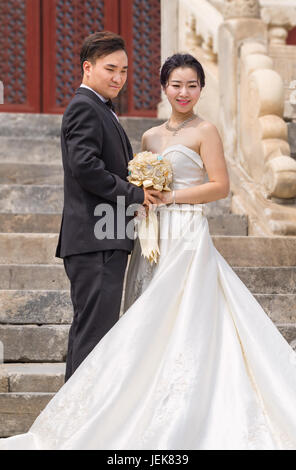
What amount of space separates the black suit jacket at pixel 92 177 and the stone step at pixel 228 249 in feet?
6.28

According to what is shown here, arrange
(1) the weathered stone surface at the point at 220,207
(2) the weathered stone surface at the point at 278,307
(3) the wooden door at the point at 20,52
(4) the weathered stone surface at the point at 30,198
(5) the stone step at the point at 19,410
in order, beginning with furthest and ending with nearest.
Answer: (3) the wooden door at the point at 20,52, (1) the weathered stone surface at the point at 220,207, (4) the weathered stone surface at the point at 30,198, (2) the weathered stone surface at the point at 278,307, (5) the stone step at the point at 19,410

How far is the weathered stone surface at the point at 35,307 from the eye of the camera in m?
4.85

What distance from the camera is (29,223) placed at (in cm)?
588

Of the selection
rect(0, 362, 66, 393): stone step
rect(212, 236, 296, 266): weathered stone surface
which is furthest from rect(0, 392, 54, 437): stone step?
rect(212, 236, 296, 266): weathered stone surface

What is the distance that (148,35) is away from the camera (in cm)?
903

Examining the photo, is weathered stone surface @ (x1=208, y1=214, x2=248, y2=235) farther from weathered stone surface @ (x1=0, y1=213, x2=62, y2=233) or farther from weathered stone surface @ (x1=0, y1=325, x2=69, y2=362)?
weathered stone surface @ (x1=0, y1=325, x2=69, y2=362)

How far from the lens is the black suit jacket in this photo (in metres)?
3.41

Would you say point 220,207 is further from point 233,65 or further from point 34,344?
point 34,344

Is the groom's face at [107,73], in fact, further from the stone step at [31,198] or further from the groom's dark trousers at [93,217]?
the stone step at [31,198]

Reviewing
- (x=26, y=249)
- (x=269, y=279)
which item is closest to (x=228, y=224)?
(x=269, y=279)

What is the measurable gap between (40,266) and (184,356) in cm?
211

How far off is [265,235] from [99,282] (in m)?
2.83

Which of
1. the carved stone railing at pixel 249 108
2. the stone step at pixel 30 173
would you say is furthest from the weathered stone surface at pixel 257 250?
the stone step at pixel 30 173
